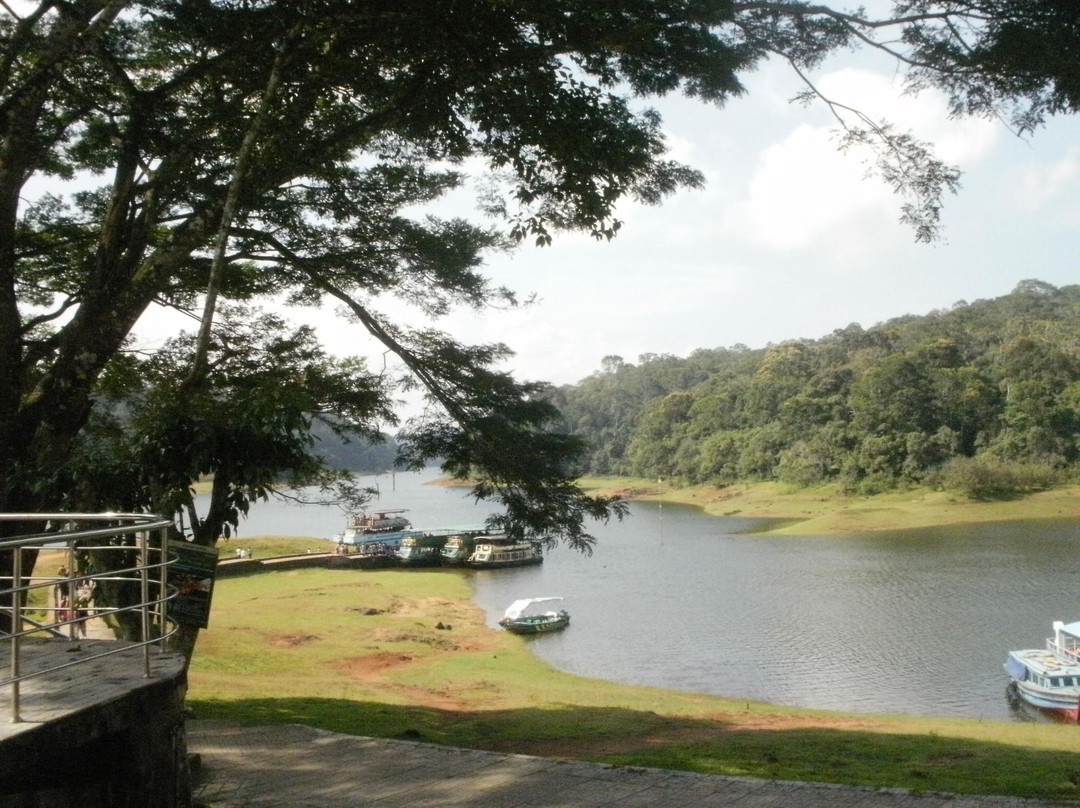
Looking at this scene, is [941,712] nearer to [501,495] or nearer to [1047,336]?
[501,495]

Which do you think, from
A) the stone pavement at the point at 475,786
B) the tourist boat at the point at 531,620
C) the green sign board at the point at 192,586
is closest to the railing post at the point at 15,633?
the stone pavement at the point at 475,786

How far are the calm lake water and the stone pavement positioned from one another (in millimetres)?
3583

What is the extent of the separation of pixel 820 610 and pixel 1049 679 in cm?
803

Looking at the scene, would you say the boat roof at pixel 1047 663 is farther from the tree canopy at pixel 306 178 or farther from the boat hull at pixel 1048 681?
the tree canopy at pixel 306 178

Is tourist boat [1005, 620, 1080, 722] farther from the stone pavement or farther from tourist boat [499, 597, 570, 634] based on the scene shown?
the stone pavement

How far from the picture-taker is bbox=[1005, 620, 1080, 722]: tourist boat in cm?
1500

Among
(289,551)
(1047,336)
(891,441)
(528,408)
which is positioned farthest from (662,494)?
(528,408)

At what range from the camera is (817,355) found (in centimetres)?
6906

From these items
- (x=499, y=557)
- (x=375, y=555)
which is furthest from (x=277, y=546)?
(x=499, y=557)

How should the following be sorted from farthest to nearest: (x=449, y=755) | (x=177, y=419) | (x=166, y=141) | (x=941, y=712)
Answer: (x=941, y=712)
(x=166, y=141)
(x=449, y=755)
(x=177, y=419)

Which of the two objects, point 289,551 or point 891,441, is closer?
point 289,551

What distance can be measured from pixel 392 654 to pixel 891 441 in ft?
119

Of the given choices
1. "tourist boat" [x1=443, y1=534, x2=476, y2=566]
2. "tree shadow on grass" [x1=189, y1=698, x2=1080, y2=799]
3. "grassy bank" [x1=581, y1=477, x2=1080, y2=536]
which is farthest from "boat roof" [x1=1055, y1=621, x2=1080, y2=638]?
"tourist boat" [x1=443, y1=534, x2=476, y2=566]

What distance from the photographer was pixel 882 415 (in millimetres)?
49906
